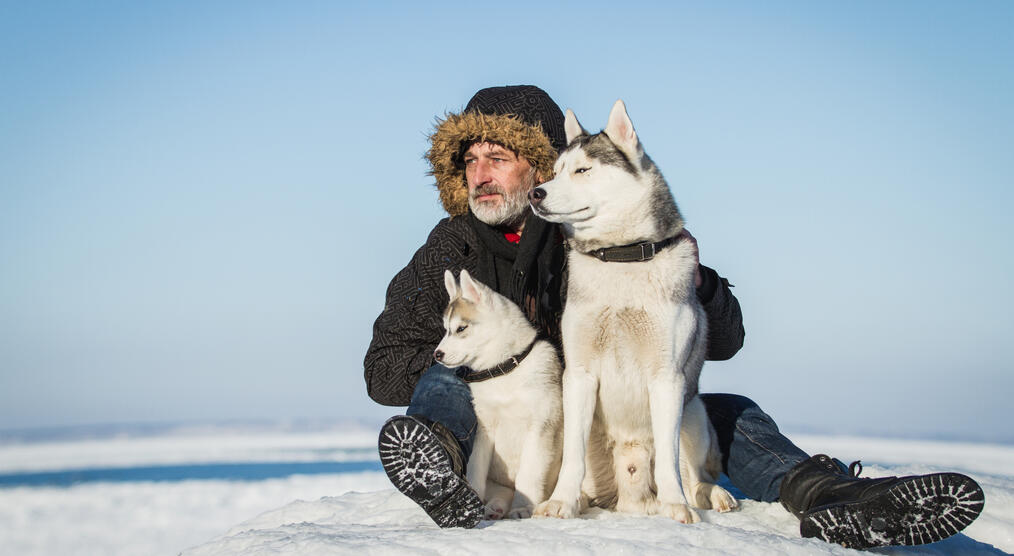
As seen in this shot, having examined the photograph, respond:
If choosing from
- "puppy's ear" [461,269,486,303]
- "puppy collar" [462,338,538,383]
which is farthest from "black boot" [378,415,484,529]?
"puppy's ear" [461,269,486,303]

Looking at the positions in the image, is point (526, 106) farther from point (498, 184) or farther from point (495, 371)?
point (495, 371)

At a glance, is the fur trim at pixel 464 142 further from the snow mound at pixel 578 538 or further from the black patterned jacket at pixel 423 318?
the snow mound at pixel 578 538

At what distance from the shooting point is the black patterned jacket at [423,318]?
15.6ft

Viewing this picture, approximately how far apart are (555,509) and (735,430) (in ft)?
4.37

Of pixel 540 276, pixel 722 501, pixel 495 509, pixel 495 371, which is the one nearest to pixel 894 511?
pixel 722 501

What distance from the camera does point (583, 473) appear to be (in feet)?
12.2

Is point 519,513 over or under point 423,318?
under

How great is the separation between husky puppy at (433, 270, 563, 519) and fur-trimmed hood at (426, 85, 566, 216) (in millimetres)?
1019

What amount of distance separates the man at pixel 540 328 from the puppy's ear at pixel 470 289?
27cm

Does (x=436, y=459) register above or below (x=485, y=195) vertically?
below

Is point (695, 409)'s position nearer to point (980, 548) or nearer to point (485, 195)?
point (980, 548)

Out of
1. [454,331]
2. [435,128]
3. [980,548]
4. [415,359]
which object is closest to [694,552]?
[980,548]

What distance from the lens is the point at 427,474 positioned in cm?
332

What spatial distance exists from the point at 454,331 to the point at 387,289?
3.05ft
